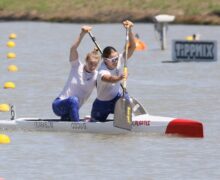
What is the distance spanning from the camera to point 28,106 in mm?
22062

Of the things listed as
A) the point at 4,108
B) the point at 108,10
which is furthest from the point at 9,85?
the point at 108,10

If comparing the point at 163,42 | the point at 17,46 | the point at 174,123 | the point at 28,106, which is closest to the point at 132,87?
the point at 28,106

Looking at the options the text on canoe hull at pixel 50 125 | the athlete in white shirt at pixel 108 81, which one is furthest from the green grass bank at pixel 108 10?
the text on canoe hull at pixel 50 125

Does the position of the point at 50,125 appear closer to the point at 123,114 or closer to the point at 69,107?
the point at 69,107

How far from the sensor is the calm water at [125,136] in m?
14.9

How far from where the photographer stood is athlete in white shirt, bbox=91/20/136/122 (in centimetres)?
1783

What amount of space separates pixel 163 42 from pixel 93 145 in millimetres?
21363

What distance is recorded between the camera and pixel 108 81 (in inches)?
700

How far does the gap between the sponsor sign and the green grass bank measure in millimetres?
18443

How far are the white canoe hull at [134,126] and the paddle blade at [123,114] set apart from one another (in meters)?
0.07

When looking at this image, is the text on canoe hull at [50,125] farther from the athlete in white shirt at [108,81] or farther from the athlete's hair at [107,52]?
the athlete's hair at [107,52]

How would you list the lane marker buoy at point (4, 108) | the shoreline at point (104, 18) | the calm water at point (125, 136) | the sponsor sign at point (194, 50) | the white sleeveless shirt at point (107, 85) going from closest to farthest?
the calm water at point (125, 136) < the white sleeveless shirt at point (107, 85) < the lane marker buoy at point (4, 108) < the sponsor sign at point (194, 50) < the shoreline at point (104, 18)

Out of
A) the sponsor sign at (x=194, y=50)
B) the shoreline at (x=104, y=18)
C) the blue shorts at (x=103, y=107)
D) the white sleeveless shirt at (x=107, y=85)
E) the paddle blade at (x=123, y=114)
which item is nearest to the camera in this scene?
the paddle blade at (x=123, y=114)

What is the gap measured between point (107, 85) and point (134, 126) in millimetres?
754
